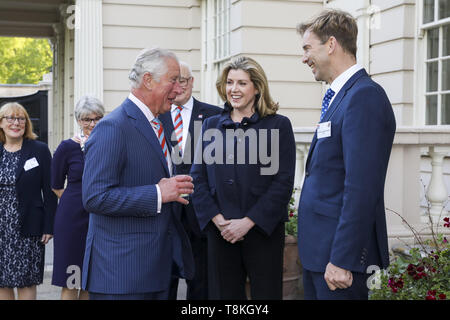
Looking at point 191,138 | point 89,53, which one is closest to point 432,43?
point 191,138

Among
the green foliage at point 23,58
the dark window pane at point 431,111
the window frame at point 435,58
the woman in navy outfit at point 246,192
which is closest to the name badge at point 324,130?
the woman in navy outfit at point 246,192

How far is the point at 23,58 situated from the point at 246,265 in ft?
123

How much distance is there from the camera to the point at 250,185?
3.80 metres

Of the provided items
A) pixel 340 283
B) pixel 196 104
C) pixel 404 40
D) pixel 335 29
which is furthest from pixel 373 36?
pixel 340 283

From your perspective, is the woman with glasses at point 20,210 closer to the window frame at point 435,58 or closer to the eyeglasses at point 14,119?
the eyeglasses at point 14,119

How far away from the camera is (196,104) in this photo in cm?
493

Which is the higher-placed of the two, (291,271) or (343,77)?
(343,77)

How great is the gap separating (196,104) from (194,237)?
115 centimetres

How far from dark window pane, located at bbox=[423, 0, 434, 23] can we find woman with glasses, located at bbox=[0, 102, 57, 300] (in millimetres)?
4505

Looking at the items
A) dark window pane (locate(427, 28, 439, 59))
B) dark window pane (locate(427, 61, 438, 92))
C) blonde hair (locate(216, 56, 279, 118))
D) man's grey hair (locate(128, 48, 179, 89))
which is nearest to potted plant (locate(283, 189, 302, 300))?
blonde hair (locate(216, 56, 279, 118))

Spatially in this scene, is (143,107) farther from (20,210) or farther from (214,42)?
(214,42)

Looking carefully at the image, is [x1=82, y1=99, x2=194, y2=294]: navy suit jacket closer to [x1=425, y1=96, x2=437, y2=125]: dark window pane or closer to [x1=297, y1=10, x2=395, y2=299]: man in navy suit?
[x1=297, y1=10, x2=395, y2=299]: man in navy suit

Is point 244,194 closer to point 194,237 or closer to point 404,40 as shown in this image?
point 194,237

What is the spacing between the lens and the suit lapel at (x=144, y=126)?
2912 mm
